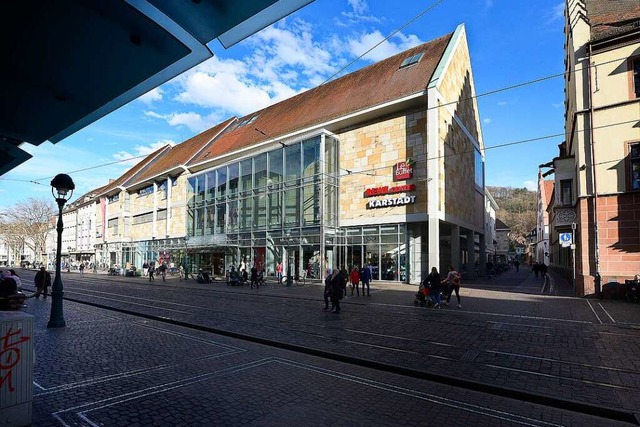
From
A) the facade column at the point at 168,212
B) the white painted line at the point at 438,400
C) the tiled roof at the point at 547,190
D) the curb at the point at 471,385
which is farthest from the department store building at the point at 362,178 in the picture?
the tiled roof at the point at 547,190

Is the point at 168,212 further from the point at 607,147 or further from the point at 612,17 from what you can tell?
the point at 612,17

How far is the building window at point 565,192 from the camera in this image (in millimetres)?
23844

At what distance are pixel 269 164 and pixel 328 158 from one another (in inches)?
239

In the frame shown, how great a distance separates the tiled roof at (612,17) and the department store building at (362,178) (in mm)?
7873

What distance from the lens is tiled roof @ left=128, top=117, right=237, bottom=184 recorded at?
48.7 m

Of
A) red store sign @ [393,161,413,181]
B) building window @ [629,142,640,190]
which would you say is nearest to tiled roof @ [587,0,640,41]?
building window @ [629,142,640,190]

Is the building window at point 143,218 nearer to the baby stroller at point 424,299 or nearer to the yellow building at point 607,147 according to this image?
the baby stroller at point 424,299

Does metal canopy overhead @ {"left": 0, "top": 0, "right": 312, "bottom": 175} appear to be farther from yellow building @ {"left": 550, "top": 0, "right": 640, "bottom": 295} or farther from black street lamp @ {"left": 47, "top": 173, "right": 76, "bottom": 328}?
yellow building @ {"left": 550, "top": 0, "right": 640, "bottom": 295}

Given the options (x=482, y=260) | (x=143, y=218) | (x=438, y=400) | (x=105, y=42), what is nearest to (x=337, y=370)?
(x=438, y=400)

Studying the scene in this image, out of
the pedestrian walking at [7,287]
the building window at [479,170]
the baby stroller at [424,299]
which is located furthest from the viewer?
the building window at [479,170]

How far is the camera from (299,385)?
239 inches

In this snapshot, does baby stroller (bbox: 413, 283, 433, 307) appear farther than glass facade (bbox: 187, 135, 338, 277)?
No

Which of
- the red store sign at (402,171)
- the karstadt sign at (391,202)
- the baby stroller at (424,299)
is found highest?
the red store sign at (402,171)

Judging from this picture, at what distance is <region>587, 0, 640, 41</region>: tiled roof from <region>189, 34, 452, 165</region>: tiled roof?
9271 millimetres
